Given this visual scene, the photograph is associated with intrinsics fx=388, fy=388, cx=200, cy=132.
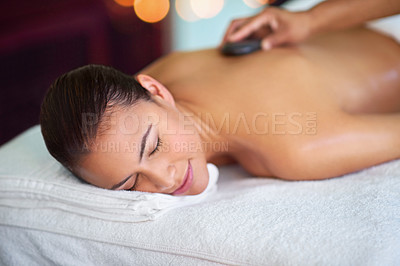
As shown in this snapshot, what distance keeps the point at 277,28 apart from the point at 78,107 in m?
0.75

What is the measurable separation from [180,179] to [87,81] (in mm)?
319

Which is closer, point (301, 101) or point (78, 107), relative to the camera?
point (78, 107)

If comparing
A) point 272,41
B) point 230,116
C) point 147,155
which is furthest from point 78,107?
point 272,41

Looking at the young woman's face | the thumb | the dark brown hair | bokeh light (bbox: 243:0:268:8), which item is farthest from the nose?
bokeh light (bbox: 243:0:268:8)

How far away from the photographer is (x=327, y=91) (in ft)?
3.67

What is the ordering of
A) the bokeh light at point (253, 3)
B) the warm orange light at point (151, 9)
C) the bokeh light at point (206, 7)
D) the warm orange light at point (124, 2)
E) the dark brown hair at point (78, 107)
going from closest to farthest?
the dark brown hair at point (78, 107)
the warm orange light at point (124, 2)
the warm orange light at point (151, 9)
the bokeh light at point (253, 3)
the bokeh light at point (206, 7)

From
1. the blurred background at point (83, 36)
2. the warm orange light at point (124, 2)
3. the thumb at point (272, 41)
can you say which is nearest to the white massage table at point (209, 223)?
the thumb at point (272, 41)

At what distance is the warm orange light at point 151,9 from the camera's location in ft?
8.35

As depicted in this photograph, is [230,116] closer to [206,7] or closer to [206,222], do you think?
[206,222]

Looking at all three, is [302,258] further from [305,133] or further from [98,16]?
[98,16]

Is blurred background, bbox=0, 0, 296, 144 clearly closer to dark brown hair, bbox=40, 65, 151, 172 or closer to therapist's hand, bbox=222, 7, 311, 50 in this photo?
therapist's hand, bbox=222, 7, 311, 50

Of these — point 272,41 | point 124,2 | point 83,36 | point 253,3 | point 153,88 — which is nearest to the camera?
point 153,88

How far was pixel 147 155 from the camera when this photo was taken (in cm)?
89

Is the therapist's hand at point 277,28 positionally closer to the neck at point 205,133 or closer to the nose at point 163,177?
the neck at point 205,133
